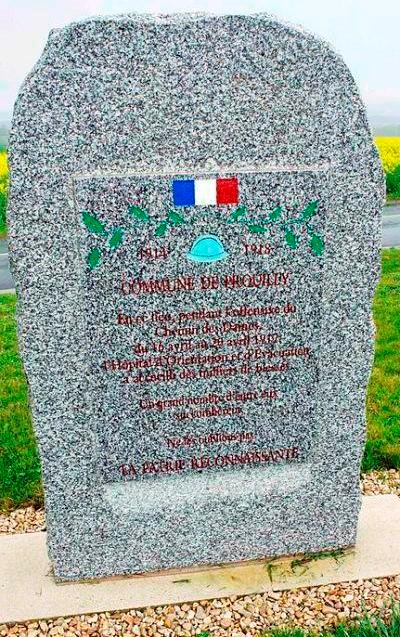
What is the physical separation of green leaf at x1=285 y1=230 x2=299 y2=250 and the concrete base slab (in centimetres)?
157

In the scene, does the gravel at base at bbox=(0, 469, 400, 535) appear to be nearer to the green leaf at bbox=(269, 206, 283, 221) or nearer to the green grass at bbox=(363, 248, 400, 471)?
the green grass at bbox=(363, 248, 400, 471)

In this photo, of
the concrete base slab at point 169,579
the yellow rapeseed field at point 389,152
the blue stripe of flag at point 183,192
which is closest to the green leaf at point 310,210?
the blue stripe of flag at point 183,192

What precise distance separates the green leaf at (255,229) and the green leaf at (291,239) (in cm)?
10

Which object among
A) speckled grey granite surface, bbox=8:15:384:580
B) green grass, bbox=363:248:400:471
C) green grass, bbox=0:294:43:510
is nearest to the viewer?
speckled grey granite surface, bbox=8:15:384:580

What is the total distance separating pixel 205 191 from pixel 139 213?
28 cm

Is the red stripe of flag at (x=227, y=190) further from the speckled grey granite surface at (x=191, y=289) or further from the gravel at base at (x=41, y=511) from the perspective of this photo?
the gravel at base at (x=41, y=511)

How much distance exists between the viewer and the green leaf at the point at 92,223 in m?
2.82

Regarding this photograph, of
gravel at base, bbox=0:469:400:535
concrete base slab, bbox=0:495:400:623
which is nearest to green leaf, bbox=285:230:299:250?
concrete base slab, bbox=0:495:400:623

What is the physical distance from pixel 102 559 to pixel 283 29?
2.47 m

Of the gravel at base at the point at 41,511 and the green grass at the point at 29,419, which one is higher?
the green grass at the point at 29,419

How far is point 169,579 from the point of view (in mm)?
3330

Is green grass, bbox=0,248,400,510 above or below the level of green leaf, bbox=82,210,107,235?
below

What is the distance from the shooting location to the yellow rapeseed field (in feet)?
62.1

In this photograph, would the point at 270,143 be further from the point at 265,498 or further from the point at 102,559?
the point at 102,559
